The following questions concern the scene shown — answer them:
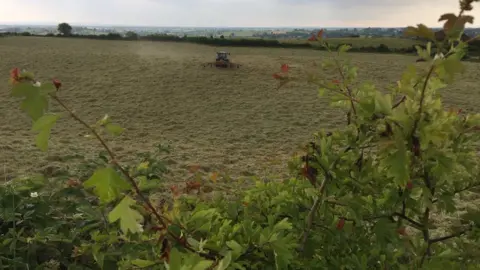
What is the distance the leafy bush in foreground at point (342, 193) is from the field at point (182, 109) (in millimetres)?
1451

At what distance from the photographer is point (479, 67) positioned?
14.5 m

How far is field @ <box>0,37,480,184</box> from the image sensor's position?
17.7 feet

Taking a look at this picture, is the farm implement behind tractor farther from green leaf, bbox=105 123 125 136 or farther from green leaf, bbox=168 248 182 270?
green leaf, bbox=168 248 182 270

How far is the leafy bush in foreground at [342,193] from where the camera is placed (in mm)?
647

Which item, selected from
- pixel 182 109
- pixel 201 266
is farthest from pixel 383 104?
pixel 182 109

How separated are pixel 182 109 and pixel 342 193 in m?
7.89

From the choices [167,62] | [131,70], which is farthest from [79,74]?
[167,62]

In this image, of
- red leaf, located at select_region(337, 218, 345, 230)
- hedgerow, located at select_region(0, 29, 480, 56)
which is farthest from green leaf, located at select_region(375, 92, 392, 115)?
hedgerow, located at select_region(0, 29, 480, 56)

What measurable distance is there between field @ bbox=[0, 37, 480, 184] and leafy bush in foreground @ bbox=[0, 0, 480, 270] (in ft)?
4.76

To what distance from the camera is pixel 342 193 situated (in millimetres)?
1007

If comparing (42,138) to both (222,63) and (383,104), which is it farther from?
(222,63)

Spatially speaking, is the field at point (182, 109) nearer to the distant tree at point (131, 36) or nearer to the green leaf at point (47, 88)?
the green leaf at point (47, 88)

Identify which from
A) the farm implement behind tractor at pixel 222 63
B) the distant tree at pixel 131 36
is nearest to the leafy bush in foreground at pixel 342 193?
the farm implement behind tractor at pixel 222 63

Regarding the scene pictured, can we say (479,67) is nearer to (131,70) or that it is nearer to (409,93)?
(131,70)
